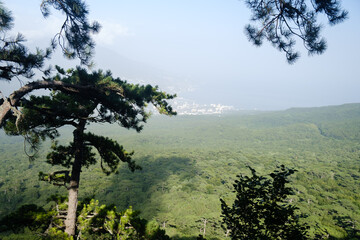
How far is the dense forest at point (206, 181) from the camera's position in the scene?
45094 millimetres

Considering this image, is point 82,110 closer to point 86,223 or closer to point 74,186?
point 74,186

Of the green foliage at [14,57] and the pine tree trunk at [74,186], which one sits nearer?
the green foliage at [14,57]

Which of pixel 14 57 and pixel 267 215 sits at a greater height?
pixel 14 57

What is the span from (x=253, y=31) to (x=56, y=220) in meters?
9.13

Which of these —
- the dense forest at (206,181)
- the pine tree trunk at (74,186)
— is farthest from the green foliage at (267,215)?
the pine tree trunk at (74,186)

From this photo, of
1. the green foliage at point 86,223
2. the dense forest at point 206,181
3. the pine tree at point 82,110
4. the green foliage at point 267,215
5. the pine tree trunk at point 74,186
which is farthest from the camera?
the dense forest at point 206,181

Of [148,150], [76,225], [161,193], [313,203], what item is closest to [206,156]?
[148,150]

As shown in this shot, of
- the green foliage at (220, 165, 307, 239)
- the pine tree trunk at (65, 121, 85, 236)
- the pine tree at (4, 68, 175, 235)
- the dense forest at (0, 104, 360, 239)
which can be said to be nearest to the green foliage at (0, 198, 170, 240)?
the pine tree trunk at (65, 121, 85, 236)

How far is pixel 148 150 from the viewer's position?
396ft

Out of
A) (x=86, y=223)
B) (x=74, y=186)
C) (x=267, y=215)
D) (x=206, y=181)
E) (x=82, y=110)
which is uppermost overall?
(x=82, y=110)

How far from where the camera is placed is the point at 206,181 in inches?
2977

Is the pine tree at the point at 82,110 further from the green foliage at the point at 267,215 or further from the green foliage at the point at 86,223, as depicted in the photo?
the green foliage at the point at 267,215

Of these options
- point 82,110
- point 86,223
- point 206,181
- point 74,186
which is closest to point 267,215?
point 82,110

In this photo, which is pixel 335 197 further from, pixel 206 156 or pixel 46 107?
pixel 46 107
